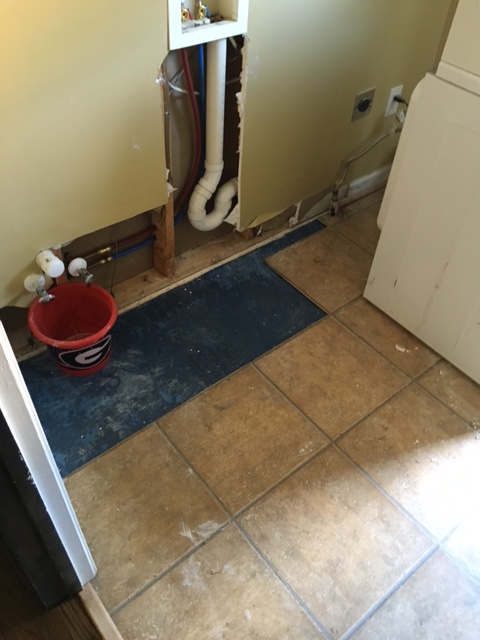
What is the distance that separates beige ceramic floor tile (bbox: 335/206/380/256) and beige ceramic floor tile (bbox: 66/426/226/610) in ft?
3.74

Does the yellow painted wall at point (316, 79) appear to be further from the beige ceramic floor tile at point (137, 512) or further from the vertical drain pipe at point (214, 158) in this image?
the beige ceramic floor tile at point (137, 512)

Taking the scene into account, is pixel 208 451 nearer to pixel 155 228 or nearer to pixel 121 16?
pixel 155 228

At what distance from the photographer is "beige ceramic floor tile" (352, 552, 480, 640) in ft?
3.86

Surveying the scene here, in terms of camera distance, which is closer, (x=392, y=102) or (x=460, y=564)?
(x=460, y=564)

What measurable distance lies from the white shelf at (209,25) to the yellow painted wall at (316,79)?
0.17 feet

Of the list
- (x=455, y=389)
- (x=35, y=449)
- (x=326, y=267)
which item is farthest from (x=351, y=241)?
(x=35, y=449)

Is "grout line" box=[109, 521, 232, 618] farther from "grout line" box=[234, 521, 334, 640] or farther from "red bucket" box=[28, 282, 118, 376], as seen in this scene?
"red bucket" box=[28, 282, 118, 376]

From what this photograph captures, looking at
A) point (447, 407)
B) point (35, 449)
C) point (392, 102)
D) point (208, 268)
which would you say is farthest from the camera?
point (392, 102)

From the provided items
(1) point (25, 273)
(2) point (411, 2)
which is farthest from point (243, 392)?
(2) point (411, 2)

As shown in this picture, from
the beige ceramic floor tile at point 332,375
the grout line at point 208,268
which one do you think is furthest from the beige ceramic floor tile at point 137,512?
the grout line at point 208,268

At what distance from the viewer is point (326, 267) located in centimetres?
202

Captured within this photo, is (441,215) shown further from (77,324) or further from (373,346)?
(77,324)

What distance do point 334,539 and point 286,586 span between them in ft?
0.54

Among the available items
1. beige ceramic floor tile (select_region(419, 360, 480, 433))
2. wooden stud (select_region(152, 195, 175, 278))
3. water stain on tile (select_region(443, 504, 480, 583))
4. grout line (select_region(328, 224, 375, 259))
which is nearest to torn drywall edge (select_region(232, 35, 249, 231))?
wooden stud (select_region(152, 195, 175, 278))
